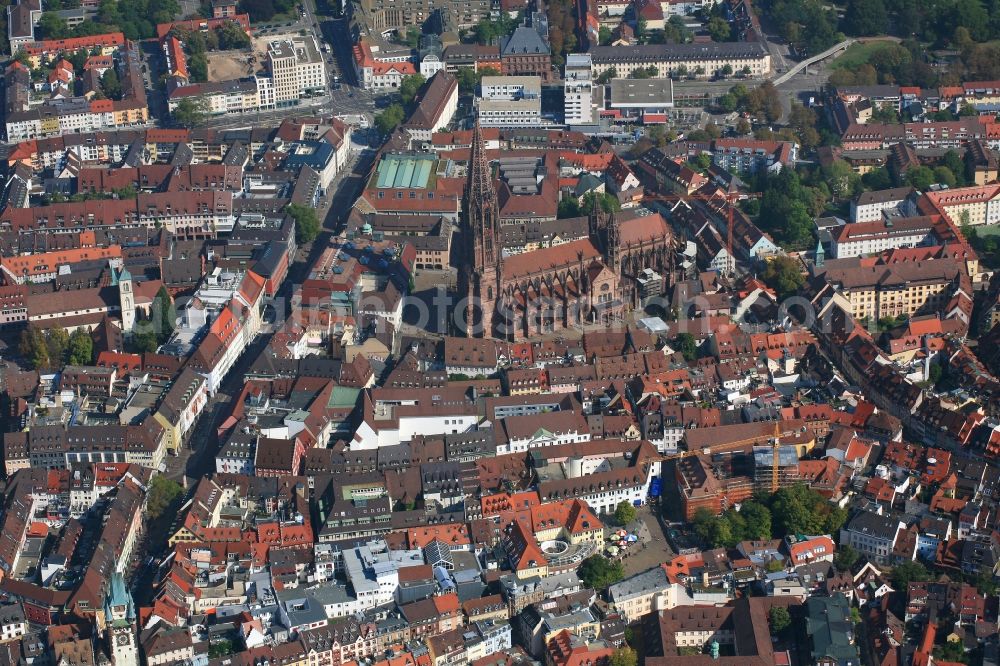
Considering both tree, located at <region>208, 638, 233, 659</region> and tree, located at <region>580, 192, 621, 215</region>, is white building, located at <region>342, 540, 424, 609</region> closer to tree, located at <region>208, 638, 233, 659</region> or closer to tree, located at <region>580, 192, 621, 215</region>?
tree, located at <region>208, 638, 233, 659</region>

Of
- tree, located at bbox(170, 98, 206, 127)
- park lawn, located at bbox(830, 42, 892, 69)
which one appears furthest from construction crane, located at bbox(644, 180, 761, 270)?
tree, located at bbox(170, 98, 206, 127)

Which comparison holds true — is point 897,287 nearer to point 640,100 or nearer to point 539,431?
point 539,431

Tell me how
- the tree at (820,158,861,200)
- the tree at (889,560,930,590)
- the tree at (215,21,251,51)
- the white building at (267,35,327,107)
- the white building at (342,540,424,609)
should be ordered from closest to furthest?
the white building at (342,540,424,609) → the tree at (889,560,930,590) → the tree at (820,158,861,200) → the white building at (267,35,327,107) → the tree at (215,21,251,51)

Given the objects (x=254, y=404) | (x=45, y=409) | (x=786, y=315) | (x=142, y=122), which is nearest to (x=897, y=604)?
(x=786, y=315)

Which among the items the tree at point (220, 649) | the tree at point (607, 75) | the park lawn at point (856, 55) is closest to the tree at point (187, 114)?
the tree at point (607, 75)

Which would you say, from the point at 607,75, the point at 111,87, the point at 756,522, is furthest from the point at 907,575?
the point at 111,87

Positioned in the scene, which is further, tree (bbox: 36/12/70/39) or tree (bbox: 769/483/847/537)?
tree (bbox: 36/12/70/39)

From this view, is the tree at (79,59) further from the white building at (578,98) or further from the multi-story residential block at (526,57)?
the white building at (578,98)
